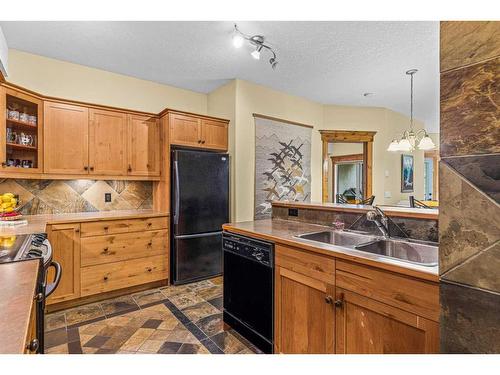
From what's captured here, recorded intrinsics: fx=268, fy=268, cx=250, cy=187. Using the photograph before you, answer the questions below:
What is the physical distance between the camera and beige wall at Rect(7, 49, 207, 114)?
2945 millimetres

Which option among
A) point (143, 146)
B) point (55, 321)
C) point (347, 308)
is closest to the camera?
point (347, 308)

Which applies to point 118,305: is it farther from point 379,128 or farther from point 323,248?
point 379,128

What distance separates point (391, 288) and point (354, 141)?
4375 millimetres

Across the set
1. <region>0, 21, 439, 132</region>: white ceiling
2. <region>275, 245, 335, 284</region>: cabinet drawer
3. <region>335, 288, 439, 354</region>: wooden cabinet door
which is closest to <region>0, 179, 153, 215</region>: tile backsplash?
<region>0, 21, 439, 132</region>: white ceiling

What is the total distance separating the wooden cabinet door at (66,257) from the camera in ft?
8.46

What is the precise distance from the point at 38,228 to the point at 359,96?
4686 millimetres

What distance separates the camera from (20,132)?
280 cm

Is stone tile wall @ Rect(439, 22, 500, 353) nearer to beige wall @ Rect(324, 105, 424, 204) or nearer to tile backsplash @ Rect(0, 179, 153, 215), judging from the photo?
tile backsplash @ Rect(0, 179, 153, 215)

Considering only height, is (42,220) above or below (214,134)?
below

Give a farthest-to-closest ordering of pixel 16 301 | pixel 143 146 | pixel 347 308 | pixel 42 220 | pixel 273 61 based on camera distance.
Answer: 1. pixel 143 146
2. pixel 273 61
3. pixel 42 220
4. pixel 347 308
5. pixel 16 301

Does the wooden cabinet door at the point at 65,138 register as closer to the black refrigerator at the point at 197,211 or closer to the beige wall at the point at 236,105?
the beige wall at the point at 236,105

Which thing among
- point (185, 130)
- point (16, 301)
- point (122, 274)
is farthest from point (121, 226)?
point (16, 301)

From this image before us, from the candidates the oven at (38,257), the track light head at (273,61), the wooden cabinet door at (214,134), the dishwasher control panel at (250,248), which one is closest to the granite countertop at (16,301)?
the oven at (38,257)
